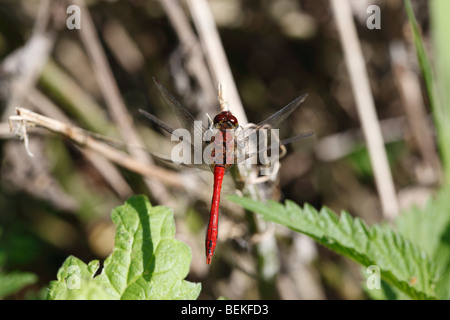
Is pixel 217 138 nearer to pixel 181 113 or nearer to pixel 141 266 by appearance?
pixel 181 113

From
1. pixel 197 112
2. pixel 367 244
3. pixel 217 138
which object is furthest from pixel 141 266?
pixel 197 112

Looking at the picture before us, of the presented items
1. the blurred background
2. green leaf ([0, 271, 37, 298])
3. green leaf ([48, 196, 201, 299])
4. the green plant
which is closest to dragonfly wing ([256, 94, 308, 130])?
the green plant

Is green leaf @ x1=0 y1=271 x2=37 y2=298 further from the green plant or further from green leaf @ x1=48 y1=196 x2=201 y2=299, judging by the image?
the green plant

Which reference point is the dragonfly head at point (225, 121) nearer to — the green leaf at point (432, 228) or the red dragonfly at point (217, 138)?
the red dragonfly at point (217, 138)

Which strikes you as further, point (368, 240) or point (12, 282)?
point (12, 282)

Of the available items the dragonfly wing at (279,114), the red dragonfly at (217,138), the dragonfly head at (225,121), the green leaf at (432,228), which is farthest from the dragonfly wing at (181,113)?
the green leaf at (432,228)

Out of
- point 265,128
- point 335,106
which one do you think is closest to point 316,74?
point 335,106

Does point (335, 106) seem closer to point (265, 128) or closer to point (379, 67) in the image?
point (379, 67)
